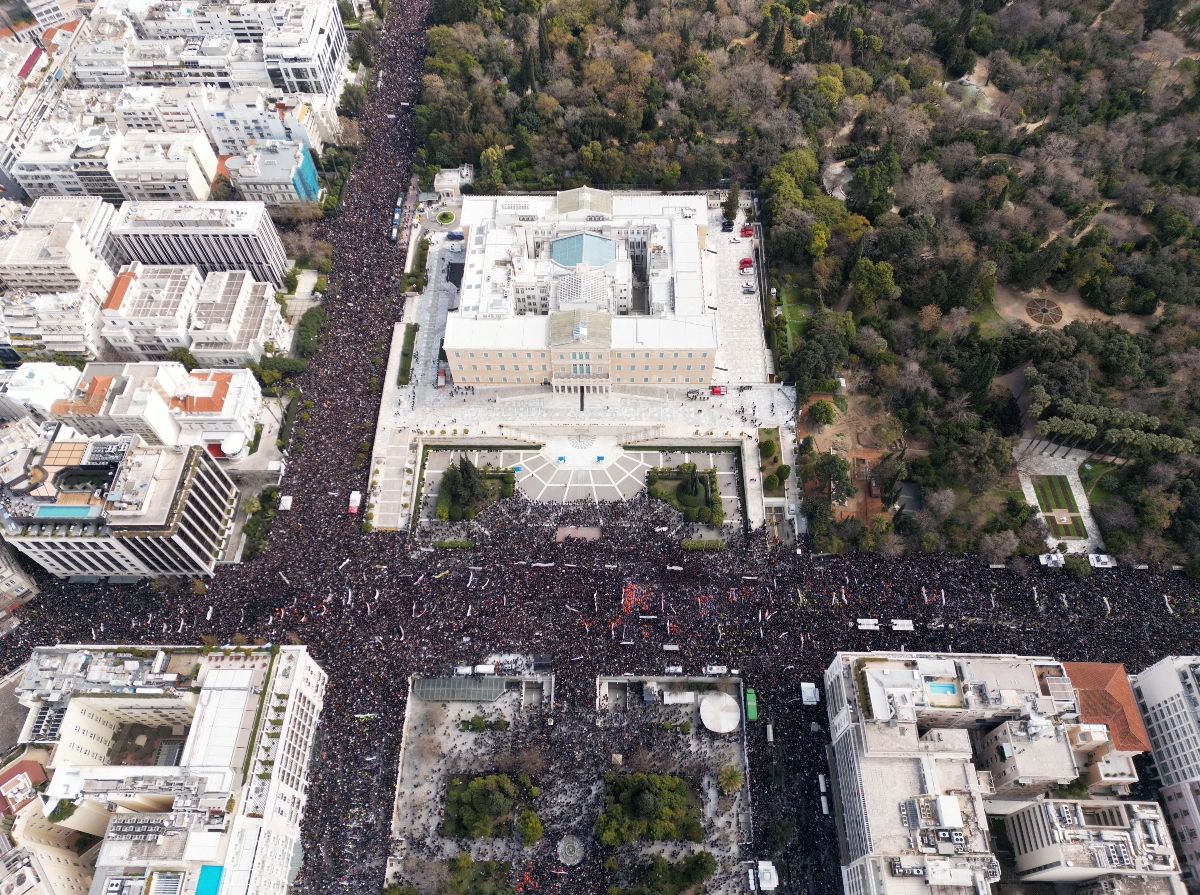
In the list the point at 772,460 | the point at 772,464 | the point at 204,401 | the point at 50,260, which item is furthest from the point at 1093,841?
the point at 50,260

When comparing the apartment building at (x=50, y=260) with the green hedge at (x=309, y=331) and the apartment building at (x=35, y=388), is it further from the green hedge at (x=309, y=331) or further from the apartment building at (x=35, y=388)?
the green hedge at (x=309, y=331)

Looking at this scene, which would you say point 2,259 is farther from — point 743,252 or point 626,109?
point 743,252

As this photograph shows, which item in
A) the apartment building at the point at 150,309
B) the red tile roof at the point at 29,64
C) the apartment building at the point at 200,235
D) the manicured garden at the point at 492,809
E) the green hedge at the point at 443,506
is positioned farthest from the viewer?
the red tile roof at the point at 29,64

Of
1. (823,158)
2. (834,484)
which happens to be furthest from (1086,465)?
(823,158)

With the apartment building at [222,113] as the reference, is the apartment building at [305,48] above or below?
above

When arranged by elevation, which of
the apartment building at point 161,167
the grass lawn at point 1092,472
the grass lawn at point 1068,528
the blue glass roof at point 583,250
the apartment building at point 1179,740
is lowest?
the apartment building at point 1179,740

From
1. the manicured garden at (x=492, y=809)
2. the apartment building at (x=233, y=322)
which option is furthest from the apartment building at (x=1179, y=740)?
the apartment building at (x=233, y=322)
